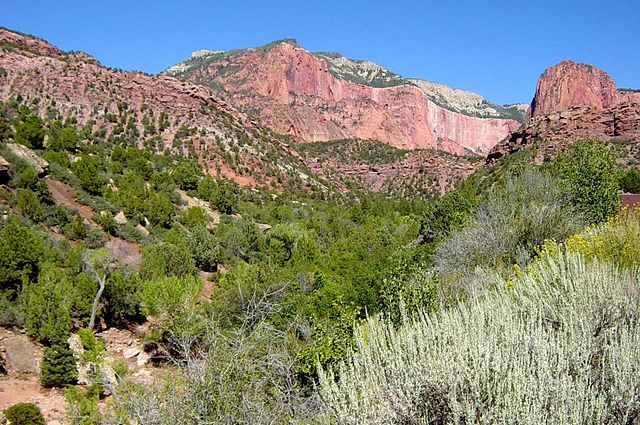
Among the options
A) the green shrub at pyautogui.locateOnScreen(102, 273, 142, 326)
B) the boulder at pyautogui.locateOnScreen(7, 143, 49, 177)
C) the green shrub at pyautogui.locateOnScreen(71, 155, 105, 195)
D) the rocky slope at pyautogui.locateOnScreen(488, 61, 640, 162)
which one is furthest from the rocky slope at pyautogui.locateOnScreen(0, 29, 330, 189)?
the green shrub at pyautogui.locateOnScreen(102, 273, 142, 326)

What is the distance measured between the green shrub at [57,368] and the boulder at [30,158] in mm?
14586

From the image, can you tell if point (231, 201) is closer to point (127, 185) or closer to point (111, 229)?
point (127, 185)

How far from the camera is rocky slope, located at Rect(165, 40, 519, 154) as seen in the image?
111 metres

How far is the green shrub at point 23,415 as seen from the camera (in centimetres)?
971

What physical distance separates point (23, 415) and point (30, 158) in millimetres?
18130

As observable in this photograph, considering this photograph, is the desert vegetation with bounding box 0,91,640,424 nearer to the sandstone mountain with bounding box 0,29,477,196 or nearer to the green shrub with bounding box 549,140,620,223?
the green shrub with bounding box 549,140,620,223

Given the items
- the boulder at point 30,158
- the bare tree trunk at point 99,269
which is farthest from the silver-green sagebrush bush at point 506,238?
the boulder at point 30,158

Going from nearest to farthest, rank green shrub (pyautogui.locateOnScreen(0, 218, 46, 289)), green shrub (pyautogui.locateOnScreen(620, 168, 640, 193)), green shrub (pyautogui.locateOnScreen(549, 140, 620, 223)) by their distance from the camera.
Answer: green shrub (pyautogui.locateOnScreen(0, 218, 46, 289)), green shrub (pyautogui.locateOnScreen(549, 140, 620, 223)), green shrub (pyautogui.locateOnScreen(620, 168, 640, 193))

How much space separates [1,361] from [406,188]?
62190 millimetres

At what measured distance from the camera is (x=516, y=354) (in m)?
4.59

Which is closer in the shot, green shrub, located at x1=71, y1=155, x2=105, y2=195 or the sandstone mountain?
green shrub, located at x1=71, y1=155, x2=105, y2=195

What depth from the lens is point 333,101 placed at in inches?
5059

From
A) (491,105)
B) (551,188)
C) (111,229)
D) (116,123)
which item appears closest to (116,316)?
(111,229)

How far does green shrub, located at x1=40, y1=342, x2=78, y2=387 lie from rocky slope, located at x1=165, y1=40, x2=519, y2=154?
9053cm
